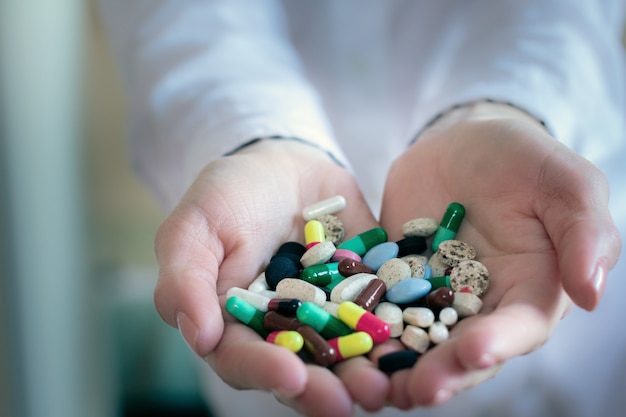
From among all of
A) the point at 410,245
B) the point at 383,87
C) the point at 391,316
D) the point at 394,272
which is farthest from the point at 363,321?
the point at 383,87

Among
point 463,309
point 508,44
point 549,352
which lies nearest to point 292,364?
point 463,309

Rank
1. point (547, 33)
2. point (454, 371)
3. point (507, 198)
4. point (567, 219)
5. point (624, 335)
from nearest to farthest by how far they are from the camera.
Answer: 1. point (454, 371)
2. point (567, 219)
3. point (507, 198)
4. point (624, 335)
5. point (547, 33)

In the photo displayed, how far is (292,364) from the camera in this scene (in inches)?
30.2

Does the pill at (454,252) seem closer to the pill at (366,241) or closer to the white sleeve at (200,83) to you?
the pill at (366,241)

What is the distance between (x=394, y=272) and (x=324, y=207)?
0.68ft

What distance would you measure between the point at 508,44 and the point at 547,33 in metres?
0.09

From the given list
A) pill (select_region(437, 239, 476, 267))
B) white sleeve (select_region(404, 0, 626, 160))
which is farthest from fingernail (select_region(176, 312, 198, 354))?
white sleeve (select_region(404, 0, 626, 160))

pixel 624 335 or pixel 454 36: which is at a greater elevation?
pixel 454 36

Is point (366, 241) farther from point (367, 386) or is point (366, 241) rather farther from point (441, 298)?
point (367, 386)

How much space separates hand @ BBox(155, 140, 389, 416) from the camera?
775 millimetres

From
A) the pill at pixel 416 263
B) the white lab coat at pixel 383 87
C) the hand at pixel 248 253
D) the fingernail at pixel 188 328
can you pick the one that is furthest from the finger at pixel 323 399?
the white lab coat at pixel 383 87

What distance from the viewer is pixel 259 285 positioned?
1.04 m

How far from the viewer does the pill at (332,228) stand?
1.21m

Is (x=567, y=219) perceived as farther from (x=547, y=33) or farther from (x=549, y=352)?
(x=547, y=33)
